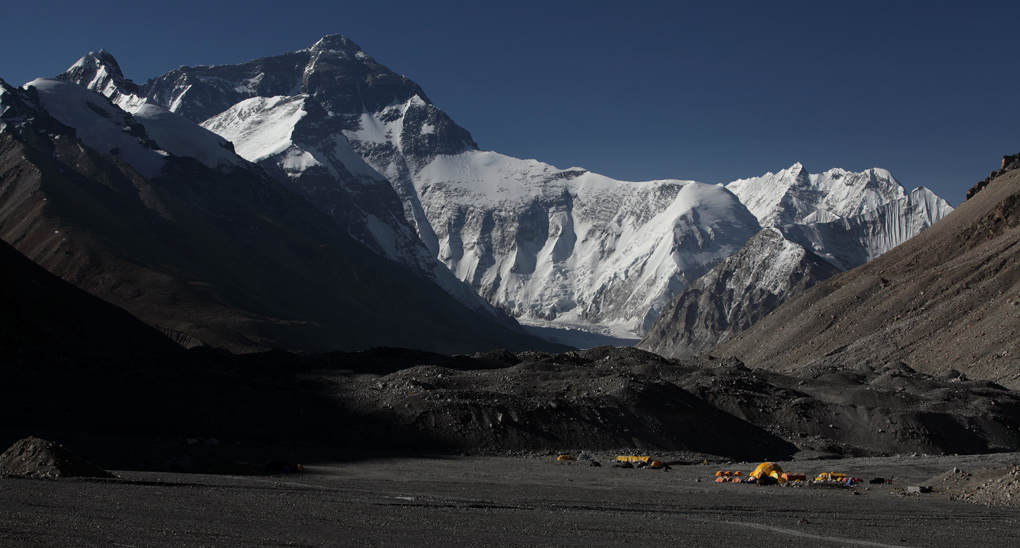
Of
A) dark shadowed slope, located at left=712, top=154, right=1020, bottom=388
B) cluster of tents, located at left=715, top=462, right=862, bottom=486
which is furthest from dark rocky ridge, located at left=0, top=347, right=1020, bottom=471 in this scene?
dark shadowed slope, located at left=712, top=154, right=1020, bottom=388

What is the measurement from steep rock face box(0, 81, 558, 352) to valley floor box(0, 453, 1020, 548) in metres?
88.6

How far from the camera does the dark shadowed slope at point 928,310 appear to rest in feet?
282

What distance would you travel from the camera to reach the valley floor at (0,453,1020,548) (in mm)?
20719

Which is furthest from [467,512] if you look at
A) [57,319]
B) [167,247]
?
[167,247]

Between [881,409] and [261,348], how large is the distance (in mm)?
81952

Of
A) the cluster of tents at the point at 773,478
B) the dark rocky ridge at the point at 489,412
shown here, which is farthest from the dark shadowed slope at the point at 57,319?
the cluster of tents at the point at 773,478

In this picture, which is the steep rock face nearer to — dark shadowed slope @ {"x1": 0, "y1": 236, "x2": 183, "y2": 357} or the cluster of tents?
dark shadowed slope @ {"x1": 0, "y1": 236, "x2": 183, "y2": 357}

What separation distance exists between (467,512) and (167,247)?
434 ft

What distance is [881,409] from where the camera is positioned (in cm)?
5841

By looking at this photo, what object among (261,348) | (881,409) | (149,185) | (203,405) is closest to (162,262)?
(261,348)

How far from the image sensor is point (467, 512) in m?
25.9

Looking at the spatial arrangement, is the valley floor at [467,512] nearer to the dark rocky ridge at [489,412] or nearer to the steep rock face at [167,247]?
the dark rocky ridge at [489,412]

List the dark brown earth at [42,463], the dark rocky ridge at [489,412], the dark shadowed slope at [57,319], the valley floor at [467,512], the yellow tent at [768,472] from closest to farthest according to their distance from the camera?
the valley floor at [467,512]
the dark brown earth at [42,463]
the yellow tent at [768,472]
the dark rocky ridge at [489,412]
the dark shadowed slope at [57,319]

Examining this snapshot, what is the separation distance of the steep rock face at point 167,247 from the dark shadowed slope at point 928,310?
2656 inches
